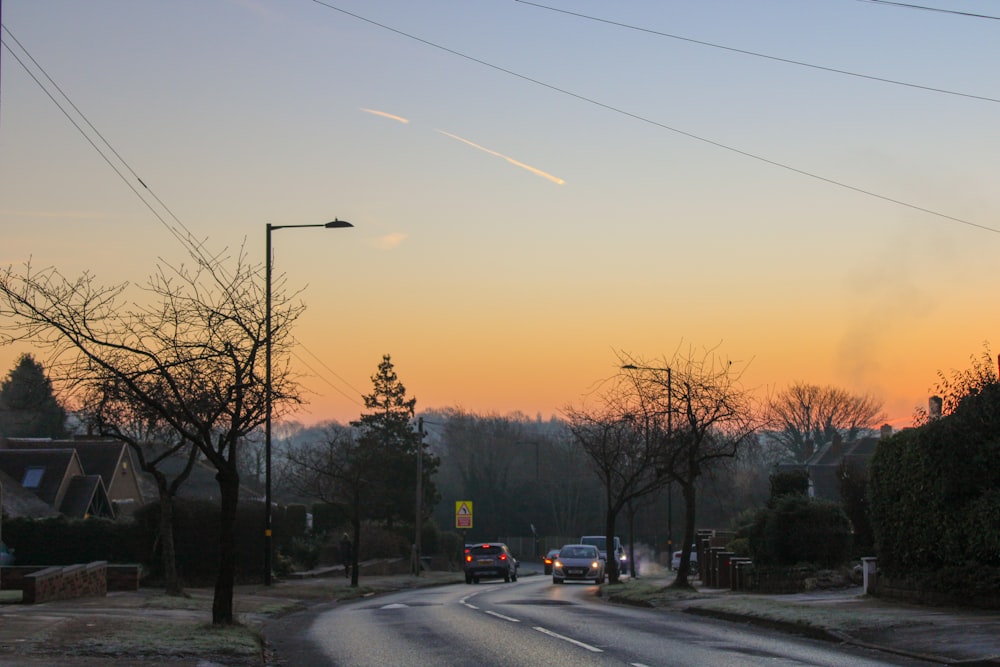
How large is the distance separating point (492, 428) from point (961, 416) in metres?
86.4

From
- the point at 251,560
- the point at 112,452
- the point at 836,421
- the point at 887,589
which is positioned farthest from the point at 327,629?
the point at 836,421

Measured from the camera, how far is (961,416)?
773 inches

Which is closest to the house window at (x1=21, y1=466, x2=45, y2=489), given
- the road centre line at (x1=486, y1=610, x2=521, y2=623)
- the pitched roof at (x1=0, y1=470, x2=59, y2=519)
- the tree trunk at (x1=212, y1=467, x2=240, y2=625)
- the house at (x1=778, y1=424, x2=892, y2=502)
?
the pitched roof at (x1=0, y1=470, x2=59, y2=519)

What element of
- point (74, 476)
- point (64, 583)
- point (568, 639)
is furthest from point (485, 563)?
point (568, 639)

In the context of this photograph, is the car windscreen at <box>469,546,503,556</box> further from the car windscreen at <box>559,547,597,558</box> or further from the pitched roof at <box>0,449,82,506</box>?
the pitched roof at <box>0,449,82,506</box>

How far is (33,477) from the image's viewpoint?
185 feet

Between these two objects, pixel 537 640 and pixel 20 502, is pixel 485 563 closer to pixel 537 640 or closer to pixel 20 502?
pixel 20 502

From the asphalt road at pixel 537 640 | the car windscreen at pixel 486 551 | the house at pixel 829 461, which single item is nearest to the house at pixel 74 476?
the car windscreen at pixel 486 551

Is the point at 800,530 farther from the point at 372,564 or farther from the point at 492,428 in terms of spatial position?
the point at 492,428

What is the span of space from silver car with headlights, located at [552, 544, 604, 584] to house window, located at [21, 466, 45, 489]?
26.9m

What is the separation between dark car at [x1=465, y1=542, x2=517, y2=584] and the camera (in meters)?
49.0

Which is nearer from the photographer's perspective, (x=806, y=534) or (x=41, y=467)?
(x=806, y=534)

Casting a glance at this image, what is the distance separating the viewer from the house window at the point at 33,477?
55772 millimetres

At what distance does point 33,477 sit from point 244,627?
136 feet
